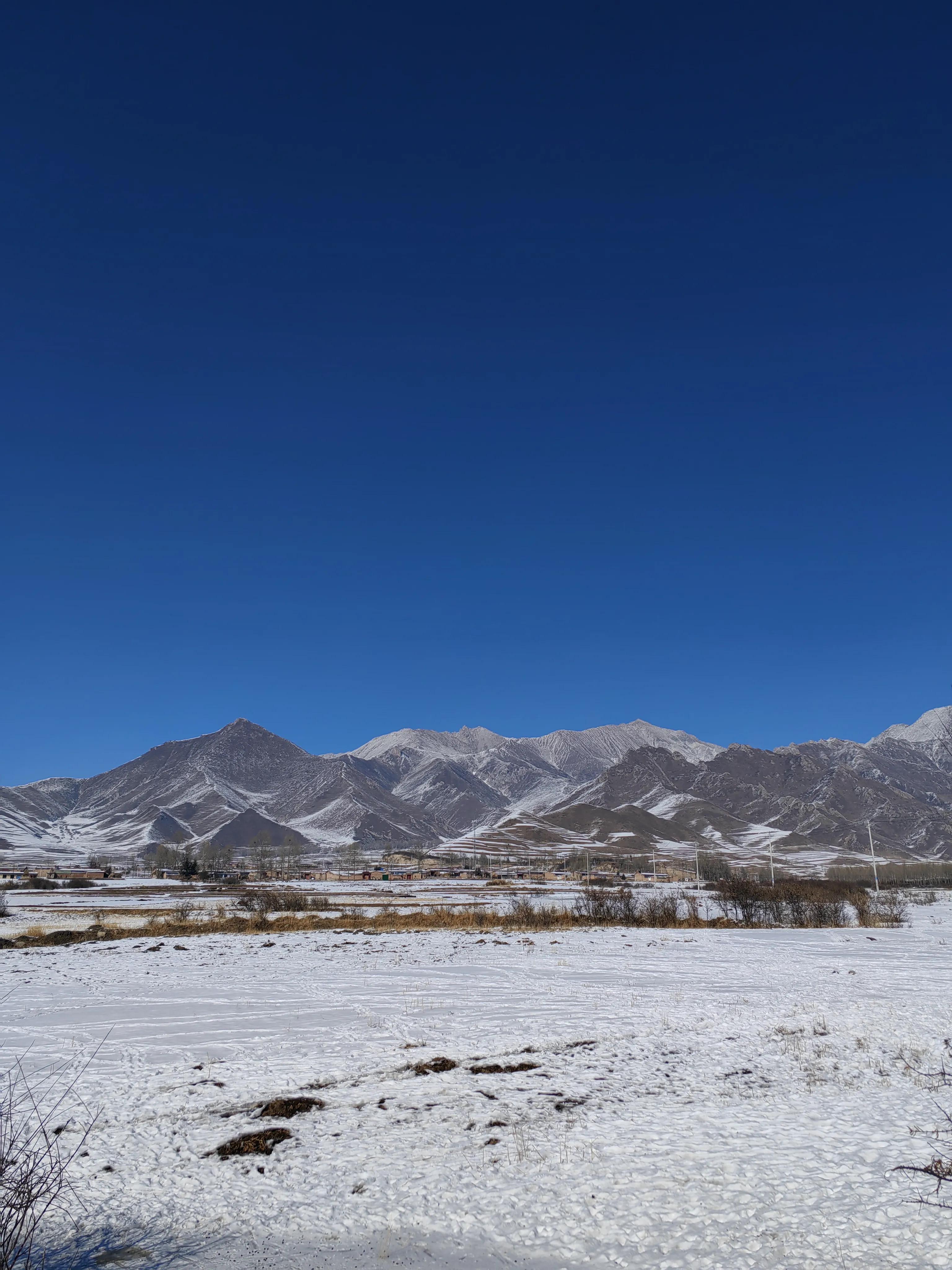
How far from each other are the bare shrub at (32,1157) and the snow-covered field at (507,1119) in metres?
0.40

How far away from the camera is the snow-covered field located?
26.4ft

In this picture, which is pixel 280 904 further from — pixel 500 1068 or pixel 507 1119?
pixel 507 1119

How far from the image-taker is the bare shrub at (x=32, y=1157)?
6184 mm

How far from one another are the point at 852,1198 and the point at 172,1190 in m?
7.80

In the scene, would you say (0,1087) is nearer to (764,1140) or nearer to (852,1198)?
(764,1140)

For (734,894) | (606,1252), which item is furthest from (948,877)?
(606,1252)

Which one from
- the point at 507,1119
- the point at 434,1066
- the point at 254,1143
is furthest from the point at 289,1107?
the point at 507,1119

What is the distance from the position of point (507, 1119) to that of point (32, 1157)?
6.51 meters

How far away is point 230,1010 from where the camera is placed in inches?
771

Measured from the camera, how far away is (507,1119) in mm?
11352

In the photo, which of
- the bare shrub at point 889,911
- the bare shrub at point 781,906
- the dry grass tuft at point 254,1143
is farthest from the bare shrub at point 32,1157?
the bare shrub at point 889,911

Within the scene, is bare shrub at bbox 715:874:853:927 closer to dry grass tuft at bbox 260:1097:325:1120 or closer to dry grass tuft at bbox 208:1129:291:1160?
dry grass tuft at bbox 260:1097:325:1120

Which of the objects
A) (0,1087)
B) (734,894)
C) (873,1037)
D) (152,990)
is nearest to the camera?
(0,1087)

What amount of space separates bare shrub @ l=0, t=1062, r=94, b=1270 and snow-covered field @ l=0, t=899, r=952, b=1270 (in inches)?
15.6
